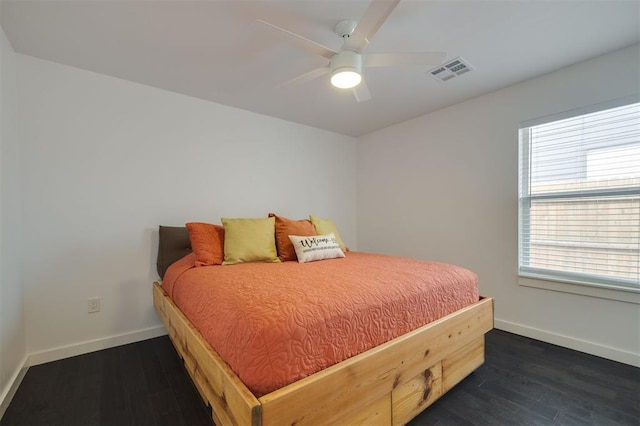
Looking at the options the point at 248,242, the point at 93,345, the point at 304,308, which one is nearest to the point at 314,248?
the point at 248,242

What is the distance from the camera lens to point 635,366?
1.96m

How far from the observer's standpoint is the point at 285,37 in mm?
1506

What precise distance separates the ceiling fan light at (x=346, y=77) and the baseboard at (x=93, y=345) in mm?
2590

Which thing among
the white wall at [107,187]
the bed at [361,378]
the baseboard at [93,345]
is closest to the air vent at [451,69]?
the bed at [361,378]

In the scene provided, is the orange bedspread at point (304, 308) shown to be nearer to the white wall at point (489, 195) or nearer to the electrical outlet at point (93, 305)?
the electrical outlet at point (93, 305)

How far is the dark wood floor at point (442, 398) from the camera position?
1455 millimetres

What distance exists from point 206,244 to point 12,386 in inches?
53.3

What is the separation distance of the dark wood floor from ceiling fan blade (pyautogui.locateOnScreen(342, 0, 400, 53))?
81.7 inches

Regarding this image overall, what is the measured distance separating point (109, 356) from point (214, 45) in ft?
8.12

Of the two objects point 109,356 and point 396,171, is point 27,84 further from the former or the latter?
point 396,171

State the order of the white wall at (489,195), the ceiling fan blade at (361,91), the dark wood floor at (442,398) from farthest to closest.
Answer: the white wall at (489,195) → the ceiling fan blade at (361,91) → the dark wood floor at (442,398)

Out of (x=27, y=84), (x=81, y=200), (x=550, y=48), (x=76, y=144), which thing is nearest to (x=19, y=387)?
(x=81, y=200)

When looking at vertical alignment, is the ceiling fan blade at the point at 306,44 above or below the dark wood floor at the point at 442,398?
above

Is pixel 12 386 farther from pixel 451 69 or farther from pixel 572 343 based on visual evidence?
pixel 572 343
